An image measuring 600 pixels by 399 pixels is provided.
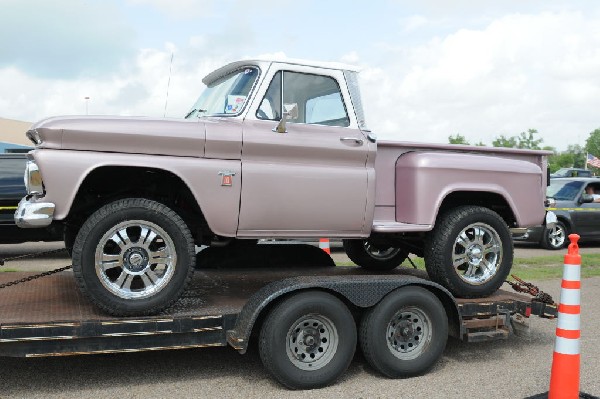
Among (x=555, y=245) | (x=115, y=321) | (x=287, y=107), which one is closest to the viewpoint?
(x=115, y=321)

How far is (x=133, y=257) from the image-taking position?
450 cm

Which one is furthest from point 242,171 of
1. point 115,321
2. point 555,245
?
point 555,245

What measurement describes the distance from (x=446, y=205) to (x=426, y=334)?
1357 mm

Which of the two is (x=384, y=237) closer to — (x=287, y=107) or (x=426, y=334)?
(x=426, y=334)

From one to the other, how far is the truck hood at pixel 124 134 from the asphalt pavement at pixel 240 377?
1.74 metres

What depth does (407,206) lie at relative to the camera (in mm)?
5551

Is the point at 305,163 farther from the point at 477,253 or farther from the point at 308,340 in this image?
the point at 477,253

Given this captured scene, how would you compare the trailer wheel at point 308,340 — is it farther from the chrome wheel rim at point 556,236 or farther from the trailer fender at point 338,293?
the chrome wheel rim at point 556,236

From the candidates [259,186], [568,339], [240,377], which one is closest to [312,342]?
[240,377]

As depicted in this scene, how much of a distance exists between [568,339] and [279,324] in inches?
78.1

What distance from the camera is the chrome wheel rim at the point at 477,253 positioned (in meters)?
5.70

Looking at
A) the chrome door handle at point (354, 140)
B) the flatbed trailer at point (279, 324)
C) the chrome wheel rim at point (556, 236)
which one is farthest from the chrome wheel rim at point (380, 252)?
the chrome wheel rim at point (556, 236)

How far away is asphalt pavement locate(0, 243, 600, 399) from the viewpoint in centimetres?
456

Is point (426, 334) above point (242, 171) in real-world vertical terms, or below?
below
